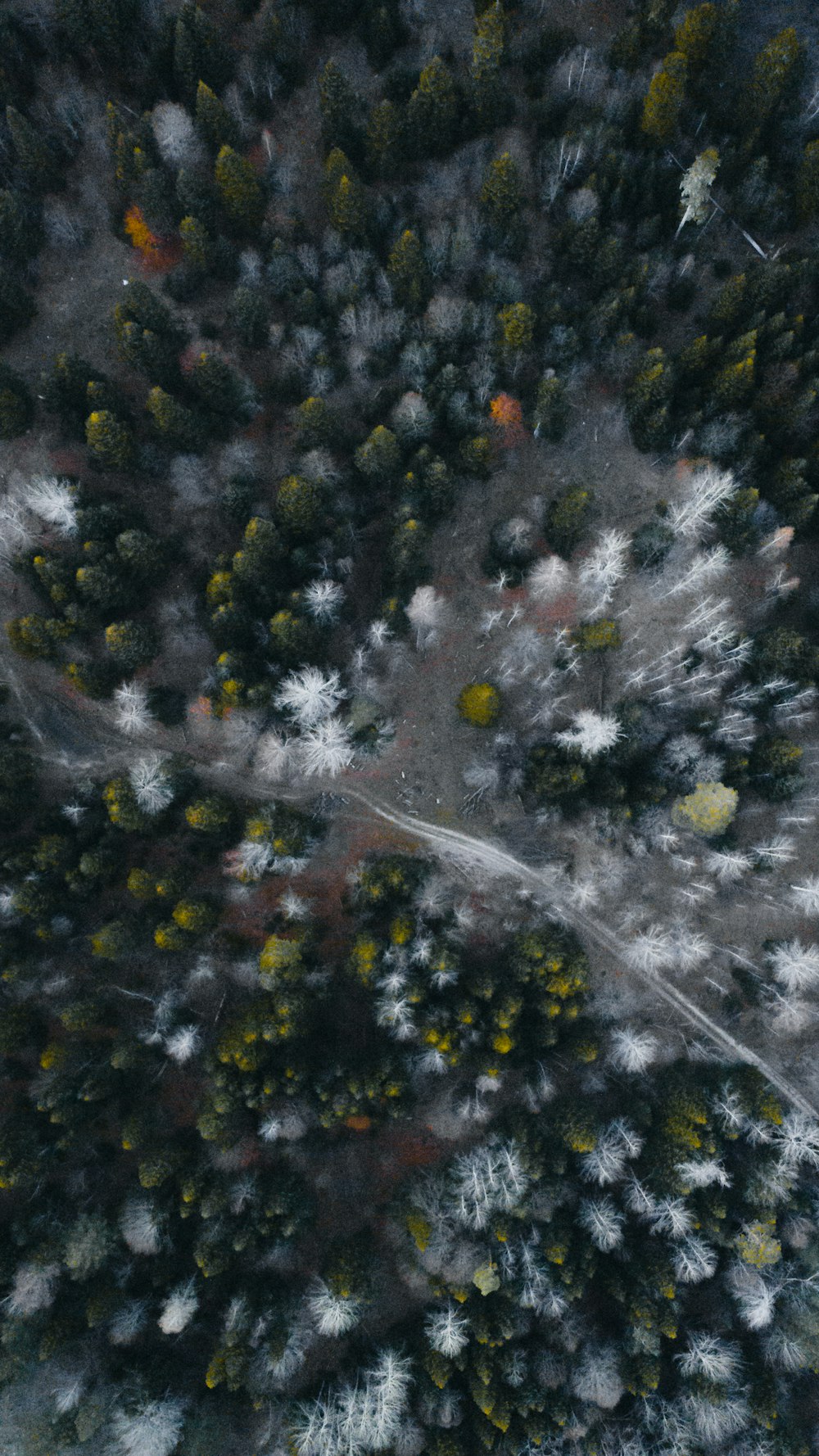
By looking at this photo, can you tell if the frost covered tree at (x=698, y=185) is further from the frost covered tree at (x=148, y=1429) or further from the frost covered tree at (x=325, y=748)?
the frost covered tree at (x=148, y=1429)

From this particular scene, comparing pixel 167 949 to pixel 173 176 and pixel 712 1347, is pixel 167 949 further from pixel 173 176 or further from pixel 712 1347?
pixel 173 176

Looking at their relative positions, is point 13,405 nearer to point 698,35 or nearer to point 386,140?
point 386,140

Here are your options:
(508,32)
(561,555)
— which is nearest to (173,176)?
(508,32)

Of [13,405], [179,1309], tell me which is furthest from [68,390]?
[179,1309]

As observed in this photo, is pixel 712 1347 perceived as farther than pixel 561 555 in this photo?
No

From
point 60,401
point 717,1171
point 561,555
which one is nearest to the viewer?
point 717,1171

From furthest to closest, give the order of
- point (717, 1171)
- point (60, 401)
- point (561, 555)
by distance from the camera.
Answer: point (561, 555)
point (60, 401)
point (717, 1171)

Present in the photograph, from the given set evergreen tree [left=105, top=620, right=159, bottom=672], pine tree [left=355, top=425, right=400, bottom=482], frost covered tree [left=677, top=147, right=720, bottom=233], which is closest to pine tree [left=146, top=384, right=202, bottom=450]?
pine tree [left=355, top=425, right=400, bottom=482]
